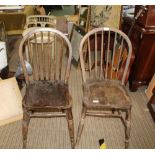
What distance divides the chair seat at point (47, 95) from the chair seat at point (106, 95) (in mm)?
180

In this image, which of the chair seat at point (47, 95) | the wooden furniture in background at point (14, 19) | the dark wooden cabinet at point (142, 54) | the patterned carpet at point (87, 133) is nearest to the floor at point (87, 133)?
the patterned carpet at point (87, 133)

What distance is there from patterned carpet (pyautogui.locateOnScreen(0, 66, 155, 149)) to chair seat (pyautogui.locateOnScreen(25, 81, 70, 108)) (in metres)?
A: 0.51

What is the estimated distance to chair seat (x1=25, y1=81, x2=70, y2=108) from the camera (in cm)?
169

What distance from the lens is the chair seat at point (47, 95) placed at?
1687 mm

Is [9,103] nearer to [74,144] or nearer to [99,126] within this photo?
[74,144]

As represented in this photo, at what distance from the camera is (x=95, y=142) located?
6.71ft

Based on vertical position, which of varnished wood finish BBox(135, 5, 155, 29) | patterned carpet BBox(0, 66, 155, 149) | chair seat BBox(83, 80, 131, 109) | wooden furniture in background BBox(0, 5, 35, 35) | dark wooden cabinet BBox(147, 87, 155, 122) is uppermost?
varnished wood finish BBox(135, 5, 155, 29)

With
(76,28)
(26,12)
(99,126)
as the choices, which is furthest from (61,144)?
(26,12)

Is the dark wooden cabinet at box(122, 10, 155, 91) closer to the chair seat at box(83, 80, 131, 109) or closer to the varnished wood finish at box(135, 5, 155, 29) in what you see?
the varnished wood finish at box(135, 5, 155, 29)

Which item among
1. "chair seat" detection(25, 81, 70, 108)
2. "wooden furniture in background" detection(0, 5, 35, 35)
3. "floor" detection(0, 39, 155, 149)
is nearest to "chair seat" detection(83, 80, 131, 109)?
"chair seat" detection(25, 81, 70, 108)

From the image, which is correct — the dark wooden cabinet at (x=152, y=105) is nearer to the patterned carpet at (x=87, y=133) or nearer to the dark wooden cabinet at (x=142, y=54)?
the patterned carpet at (x=87, y=133)

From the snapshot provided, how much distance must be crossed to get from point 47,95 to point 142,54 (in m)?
1.27

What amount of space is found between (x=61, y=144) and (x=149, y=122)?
97 centimetres

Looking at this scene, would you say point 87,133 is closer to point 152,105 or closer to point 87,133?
point 87,133
